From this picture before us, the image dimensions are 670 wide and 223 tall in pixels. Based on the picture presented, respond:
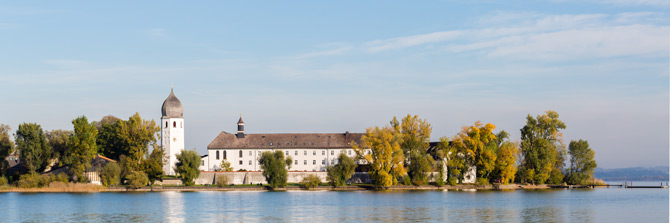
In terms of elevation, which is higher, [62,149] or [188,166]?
[62,149]

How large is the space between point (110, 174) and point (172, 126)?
18058mm

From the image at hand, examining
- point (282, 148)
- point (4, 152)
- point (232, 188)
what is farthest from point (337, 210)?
point (282, 148)

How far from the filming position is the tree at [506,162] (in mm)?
79500

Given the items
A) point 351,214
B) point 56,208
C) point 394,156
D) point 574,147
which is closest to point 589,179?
point 574,147

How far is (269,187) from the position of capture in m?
81.7

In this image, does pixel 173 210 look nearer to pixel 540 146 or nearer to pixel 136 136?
pixel 136 136

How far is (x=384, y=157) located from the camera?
250ft

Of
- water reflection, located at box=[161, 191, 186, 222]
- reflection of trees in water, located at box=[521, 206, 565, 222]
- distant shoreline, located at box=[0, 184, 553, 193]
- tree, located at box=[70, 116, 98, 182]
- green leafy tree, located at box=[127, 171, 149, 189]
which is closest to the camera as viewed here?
reflection of trees in water, located at box=[521, 206, 565, 222]

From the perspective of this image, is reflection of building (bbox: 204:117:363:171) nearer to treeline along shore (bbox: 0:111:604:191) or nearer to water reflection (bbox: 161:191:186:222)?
treeline along shore (bbox: 0:111:604:191)

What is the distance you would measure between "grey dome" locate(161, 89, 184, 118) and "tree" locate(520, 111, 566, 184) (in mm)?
43411

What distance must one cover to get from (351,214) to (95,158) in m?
47.4

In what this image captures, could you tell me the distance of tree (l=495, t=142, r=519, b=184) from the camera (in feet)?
261

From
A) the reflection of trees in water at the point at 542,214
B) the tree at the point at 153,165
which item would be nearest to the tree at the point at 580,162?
the reflection of trees in water at the point at 542,214

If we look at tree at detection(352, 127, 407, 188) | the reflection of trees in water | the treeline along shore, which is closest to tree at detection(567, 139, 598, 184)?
the treeline along shore
